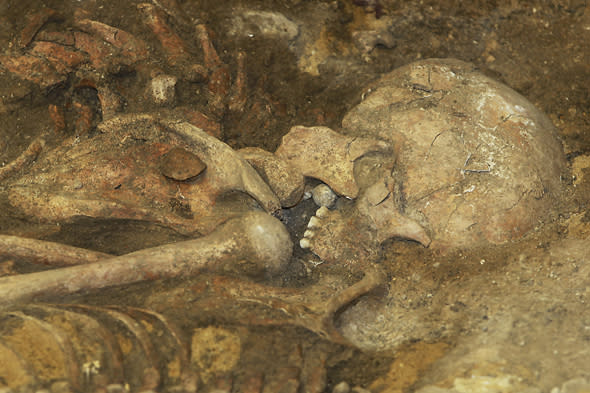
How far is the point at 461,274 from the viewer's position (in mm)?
2990

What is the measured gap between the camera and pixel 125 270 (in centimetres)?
278

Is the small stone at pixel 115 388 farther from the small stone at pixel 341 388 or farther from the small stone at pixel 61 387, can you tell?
the small stone at pixel 341 388

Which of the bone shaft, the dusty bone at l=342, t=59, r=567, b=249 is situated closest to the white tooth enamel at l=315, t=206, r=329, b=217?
the dusty bone at l=342, t=59, r=567, b=249

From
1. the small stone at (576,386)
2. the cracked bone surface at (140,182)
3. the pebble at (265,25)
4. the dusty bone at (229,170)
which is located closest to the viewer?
the small stone at (576,386)

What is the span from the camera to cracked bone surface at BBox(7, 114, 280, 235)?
9.84 feet

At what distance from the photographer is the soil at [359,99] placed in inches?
102

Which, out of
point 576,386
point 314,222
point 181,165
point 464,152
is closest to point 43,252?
point 181,165

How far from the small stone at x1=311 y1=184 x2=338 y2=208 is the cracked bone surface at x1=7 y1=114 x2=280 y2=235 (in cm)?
29

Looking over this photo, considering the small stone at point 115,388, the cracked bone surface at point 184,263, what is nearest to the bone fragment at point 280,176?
the cracked bone surface at point 184,263

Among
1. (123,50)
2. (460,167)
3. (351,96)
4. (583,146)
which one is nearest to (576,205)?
(583,146)

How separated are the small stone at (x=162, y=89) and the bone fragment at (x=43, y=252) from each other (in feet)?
3.12

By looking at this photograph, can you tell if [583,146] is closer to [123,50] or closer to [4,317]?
[123,50]

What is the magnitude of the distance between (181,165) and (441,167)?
1271mm

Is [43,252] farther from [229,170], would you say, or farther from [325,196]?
[325,196]
